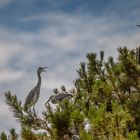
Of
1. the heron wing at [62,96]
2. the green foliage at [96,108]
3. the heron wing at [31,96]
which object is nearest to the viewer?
the green foliage at [96,108]

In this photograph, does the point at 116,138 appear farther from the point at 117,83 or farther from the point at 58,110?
the point at 117,83

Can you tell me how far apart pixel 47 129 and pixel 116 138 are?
2.73 metres

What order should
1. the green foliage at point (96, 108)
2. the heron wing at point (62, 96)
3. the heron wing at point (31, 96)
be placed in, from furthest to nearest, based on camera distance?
the heron wing at point (62, 96), the heron wing at point (31, 96), the green foliage at point (96, 108)

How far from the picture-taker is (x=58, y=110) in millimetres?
5703

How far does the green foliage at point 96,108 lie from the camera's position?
5457mm

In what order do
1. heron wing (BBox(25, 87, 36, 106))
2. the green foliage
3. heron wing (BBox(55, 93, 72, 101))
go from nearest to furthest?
the green foliage → heron wing (BBox(25, 87, 36, 106)) → heron wing (BBox(55, 93, 72, 101))

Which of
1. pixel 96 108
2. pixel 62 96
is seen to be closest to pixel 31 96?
pixel 62 96

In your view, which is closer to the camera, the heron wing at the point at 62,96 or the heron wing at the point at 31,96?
the heron wing at the point at 31,96

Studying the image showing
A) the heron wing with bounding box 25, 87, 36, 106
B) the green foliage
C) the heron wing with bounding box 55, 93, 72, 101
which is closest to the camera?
the green foliage

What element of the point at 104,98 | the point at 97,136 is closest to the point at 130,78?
the point at 104,98

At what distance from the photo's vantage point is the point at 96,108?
19.4ft

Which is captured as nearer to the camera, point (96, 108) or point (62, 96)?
point (96, 108)

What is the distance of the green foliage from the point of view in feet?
17.9

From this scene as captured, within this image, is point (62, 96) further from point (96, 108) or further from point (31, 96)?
point (96, 108)
